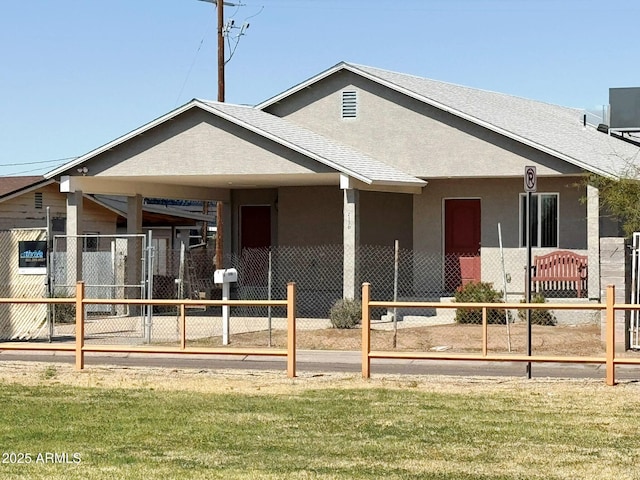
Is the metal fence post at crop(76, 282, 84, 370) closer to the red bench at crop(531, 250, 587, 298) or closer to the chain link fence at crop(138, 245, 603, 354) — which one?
the chain link fence at crop(138, 245, 603, 354)

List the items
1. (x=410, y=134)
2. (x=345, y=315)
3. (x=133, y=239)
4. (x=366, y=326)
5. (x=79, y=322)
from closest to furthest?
(x=366, y=326) < (x=79, y=322) < (x=345, y=315) < (x=410, y=134) < (x=133, y=239)

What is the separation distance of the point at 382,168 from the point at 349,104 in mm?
2708

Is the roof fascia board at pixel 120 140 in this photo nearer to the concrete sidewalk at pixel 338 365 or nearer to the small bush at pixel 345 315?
the small bush at pixel 345 315

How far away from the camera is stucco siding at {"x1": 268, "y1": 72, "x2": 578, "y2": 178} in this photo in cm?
2797

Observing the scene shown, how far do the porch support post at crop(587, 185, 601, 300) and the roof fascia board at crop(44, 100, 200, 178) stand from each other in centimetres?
890

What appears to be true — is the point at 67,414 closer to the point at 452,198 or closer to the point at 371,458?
the point at 371,458

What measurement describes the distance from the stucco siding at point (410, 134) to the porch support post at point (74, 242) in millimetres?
5825

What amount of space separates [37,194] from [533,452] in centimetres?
2944

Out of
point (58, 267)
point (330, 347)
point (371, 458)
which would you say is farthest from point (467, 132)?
point (371, 458)

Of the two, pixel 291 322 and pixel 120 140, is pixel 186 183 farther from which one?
pixel 291 322

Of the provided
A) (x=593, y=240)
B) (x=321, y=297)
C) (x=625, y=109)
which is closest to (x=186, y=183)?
(x=321, y=297)

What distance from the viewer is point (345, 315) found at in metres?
25.5

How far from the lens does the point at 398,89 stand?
96.1 feet

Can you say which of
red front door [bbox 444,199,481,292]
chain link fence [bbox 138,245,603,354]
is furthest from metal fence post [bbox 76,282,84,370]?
red front door [bbox 444,199,481,292]
